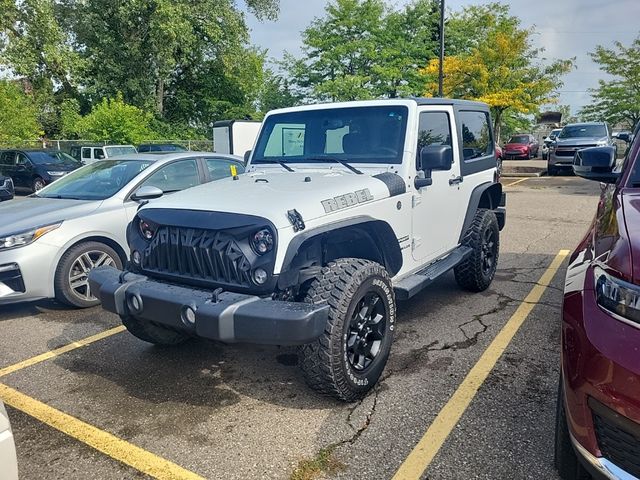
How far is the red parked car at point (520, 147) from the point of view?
1203 inches

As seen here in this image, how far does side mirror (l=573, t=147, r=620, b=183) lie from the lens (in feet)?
11.3

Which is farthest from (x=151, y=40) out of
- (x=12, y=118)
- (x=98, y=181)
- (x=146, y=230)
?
(x=146, y=230)

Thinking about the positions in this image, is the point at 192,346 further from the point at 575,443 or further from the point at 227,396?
the point at 575,443

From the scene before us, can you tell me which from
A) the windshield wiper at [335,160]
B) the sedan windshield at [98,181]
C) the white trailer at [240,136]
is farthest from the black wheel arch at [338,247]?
the white trailer at [240,136]

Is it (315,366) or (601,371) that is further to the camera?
(315,366)

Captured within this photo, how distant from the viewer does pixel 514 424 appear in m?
2.87

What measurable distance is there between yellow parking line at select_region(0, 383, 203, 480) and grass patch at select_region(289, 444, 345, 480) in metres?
0.51

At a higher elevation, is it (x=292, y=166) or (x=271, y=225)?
(x=292, y=166)

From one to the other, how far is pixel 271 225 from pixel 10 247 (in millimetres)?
3097

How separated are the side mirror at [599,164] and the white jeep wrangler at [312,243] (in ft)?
3.16

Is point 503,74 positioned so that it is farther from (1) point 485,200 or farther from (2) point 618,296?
(2) point 618,296

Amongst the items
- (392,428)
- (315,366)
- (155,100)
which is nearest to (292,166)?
(315,366)

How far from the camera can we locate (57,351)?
13.4 feet

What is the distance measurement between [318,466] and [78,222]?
3.65m
